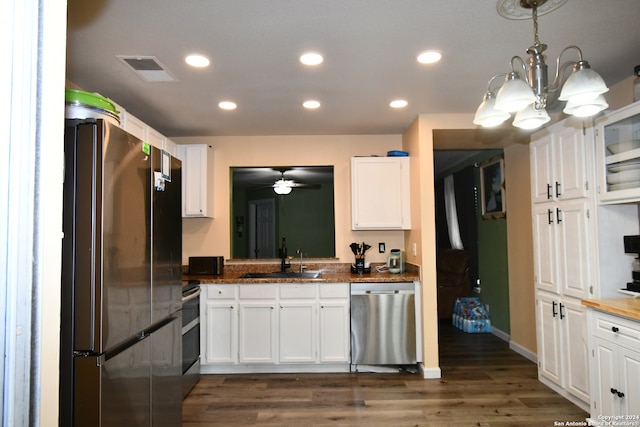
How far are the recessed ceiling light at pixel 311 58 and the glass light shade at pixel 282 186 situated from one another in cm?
207

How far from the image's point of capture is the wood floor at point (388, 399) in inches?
111

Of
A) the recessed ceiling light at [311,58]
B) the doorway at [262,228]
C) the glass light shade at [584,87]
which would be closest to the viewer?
the glass light shade at [584,87]

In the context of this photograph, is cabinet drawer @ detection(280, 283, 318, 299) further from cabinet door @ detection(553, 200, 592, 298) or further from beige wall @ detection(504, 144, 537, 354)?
beige wall @ detection(504, 144, 537, 354)

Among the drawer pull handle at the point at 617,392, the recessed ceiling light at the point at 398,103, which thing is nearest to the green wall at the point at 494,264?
the recessed ceiling light at the point at 398,103

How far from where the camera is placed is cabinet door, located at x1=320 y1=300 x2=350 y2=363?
3.78 meters

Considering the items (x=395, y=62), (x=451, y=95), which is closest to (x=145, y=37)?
(x=395, y=62)

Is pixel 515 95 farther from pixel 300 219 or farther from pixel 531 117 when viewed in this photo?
pixel 300 219

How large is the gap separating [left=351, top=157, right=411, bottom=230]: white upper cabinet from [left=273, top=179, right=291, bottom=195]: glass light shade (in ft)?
2.63

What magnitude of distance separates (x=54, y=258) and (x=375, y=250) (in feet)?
12.5

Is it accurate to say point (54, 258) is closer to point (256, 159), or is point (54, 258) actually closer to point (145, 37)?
point (145, 37)

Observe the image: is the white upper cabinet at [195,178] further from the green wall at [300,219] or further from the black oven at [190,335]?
the black oven at [190,335]

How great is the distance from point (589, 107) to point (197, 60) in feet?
7.28

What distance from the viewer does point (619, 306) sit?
2.33 meters

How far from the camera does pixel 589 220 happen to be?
2.79 m
